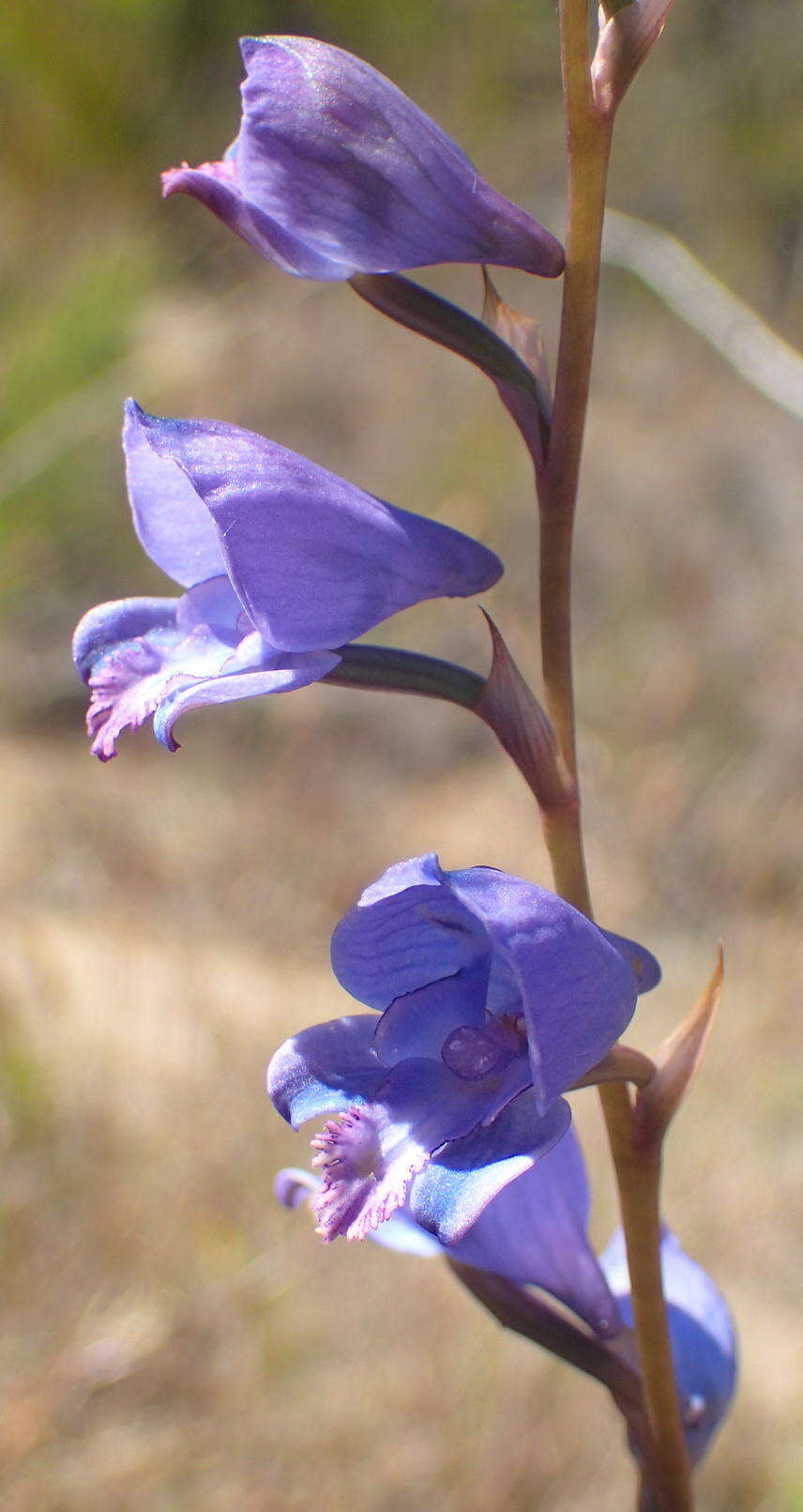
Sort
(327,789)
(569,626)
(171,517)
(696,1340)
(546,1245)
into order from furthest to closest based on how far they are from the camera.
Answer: (327,789) < (696,1340) < (546,1245) < (171,517) < (569,626)

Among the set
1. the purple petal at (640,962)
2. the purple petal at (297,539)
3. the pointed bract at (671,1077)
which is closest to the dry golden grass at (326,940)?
the pointed bract at (671,1077)

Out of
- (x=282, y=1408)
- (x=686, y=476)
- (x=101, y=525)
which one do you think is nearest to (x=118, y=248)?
(x=101, y=525)

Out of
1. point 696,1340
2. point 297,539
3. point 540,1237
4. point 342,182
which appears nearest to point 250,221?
point 342,182

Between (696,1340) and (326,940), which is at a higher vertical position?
(696,1340)

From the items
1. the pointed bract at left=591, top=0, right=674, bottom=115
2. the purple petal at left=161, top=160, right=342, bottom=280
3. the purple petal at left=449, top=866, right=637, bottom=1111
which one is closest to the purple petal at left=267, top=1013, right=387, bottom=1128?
the purple petal at left=449, top=866, right=637, bottom=1111

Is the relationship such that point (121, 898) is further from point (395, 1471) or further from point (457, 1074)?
point (457, 1074)

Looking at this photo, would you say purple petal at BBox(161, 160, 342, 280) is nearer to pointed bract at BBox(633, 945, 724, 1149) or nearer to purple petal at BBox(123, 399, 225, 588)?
purple petal at BBox(123, 399, 225, 588)

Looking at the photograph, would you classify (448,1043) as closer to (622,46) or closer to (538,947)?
(538,947)
